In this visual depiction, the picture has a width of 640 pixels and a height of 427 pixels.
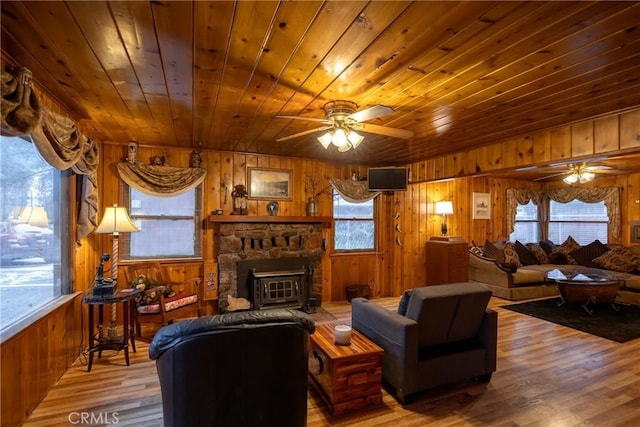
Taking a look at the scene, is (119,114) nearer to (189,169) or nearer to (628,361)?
(189,169)

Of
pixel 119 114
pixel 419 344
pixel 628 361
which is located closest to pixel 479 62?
pixel 419 344

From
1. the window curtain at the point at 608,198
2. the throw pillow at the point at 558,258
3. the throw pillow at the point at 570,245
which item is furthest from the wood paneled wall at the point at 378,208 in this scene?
the throw pillow at the point at 558,258

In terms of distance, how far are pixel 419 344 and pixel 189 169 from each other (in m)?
3.56

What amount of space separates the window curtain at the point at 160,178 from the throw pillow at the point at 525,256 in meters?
6.28

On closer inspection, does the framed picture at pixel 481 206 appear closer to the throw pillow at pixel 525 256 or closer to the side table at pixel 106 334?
the throw pillow at pixel 525 256

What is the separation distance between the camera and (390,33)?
1646 millimetres

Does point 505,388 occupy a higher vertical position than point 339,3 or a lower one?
lower

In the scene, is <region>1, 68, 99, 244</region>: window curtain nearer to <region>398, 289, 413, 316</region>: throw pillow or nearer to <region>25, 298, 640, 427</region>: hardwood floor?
<region>25, 298, 640, 427</region>: hardwood floor

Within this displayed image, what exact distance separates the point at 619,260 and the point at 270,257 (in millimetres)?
6110

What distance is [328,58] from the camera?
1.89 meters

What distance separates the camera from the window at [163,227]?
4.27 metres

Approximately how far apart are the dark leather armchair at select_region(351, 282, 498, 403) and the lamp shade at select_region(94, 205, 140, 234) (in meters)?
2.61

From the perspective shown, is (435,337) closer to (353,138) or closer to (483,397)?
(483,397)

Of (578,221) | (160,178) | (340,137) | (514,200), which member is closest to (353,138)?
(340,137)
